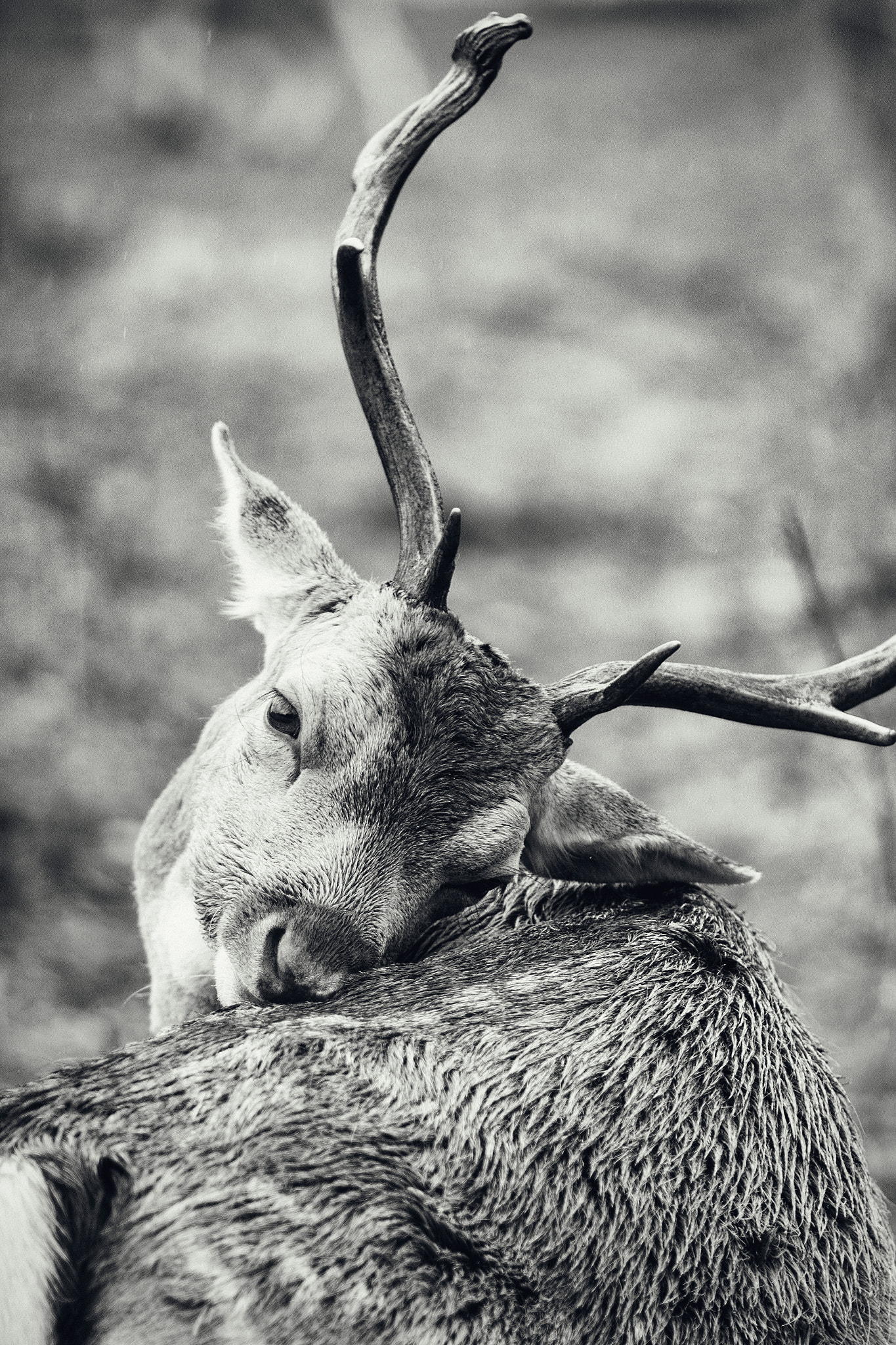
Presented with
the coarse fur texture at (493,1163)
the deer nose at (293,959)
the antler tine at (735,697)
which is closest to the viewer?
the coarse fur texture at (493,1163)

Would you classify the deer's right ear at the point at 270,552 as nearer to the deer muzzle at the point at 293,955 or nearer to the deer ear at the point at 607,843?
the deer ear at the point at 607,843

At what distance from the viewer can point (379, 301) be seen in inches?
195

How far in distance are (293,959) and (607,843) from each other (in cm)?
122

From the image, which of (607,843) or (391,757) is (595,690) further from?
(391,757)

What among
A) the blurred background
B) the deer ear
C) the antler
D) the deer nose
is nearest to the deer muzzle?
the deer nose

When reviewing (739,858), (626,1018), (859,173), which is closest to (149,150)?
(859,173)

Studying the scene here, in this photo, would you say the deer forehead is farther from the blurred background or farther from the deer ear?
the blurred background

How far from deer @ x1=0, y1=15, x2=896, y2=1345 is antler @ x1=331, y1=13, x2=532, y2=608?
0.04ft

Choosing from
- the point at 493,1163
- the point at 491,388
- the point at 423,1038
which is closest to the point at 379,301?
the point at 423,1038

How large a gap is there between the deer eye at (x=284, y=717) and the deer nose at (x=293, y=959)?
617 millimetres

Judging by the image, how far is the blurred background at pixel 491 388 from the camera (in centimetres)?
862

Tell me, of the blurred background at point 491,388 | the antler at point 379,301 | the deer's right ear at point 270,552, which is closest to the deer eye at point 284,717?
the antler at point 379,301

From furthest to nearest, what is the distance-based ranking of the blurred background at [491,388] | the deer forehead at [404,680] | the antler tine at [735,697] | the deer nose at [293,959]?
the blurred background at [491,388]
the antler tine at [735,697]
the deer forehead at [404,680]
the deer nose at [293,959]

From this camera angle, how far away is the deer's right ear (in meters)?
5.03
